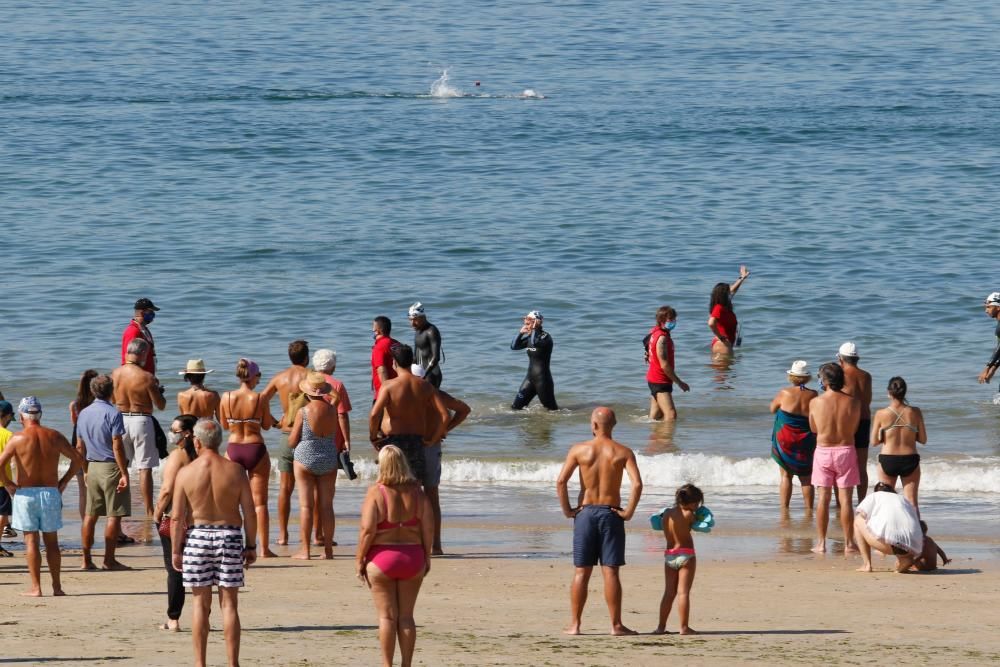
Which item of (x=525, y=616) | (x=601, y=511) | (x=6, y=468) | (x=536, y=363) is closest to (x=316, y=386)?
(x=6, y=468)

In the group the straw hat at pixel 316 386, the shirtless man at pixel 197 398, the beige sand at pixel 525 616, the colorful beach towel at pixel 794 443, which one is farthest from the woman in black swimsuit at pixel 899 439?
the shirtless man at pixel 197 398

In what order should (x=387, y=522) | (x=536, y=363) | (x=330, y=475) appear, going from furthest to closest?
(x=536, y=363)
(x=330, y=475)
(x=387, y=522)

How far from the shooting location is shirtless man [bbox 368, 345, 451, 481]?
10.9 meters

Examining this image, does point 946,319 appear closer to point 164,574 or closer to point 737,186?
point 737,186

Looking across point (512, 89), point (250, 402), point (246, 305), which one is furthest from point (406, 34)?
point (250, 402)

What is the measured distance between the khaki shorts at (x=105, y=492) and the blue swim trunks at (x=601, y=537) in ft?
11.9

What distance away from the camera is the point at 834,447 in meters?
12.0

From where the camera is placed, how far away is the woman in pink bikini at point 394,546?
7.89 metres

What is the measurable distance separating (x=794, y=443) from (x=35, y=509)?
6.28 meters

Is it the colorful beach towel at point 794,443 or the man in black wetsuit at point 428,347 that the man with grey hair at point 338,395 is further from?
the man in black wetsuit at point 428,347

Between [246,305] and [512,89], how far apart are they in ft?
88.1

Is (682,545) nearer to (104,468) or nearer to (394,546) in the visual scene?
(394,546)

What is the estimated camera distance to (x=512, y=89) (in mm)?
50031

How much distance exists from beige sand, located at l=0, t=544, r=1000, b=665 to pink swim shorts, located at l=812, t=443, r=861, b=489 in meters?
0.61
